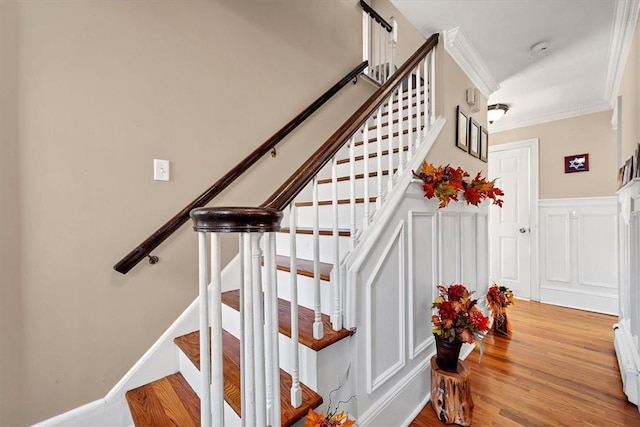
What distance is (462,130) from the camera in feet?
7.92

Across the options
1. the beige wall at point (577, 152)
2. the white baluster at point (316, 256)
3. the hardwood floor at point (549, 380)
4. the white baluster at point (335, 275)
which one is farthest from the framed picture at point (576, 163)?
the white baluster at point (316, 256)

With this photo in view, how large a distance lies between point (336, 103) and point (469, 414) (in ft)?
7.99

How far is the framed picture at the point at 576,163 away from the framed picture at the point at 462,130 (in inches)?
88.0

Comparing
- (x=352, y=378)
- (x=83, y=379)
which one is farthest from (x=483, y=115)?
(x=83, y=379)

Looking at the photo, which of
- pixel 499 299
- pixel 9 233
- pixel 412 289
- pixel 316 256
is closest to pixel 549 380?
A: pixel 499 299

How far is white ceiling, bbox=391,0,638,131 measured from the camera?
1924mm

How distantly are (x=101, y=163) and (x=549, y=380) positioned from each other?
3075mm

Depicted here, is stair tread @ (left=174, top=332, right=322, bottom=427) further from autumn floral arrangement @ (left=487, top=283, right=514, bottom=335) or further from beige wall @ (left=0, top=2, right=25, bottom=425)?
autumn floral arrangement @ (left=487, top=283, right=514, bottom=335)

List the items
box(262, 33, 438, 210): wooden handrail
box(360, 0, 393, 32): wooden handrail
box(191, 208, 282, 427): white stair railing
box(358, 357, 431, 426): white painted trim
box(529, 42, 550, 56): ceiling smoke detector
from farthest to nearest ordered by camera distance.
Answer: box(360, 0, 393, 32): wooden handrail, box(529, 42, 550, 56): ceiling smoke detector, box(358, 357, 431, 426): white painted trim, box(262, 33, 438, 210): wooden handrail, box(191, 208, 282, 427): white stair railing

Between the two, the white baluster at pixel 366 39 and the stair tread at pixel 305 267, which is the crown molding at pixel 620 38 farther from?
the stair tread at pixel 305 267

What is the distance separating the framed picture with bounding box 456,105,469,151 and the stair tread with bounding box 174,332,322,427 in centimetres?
213

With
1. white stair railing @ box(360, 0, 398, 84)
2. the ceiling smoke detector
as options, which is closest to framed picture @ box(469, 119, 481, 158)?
the ceiling smoke detector

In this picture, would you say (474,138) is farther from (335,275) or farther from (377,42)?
(335,275)

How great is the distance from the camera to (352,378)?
4.29 feet
